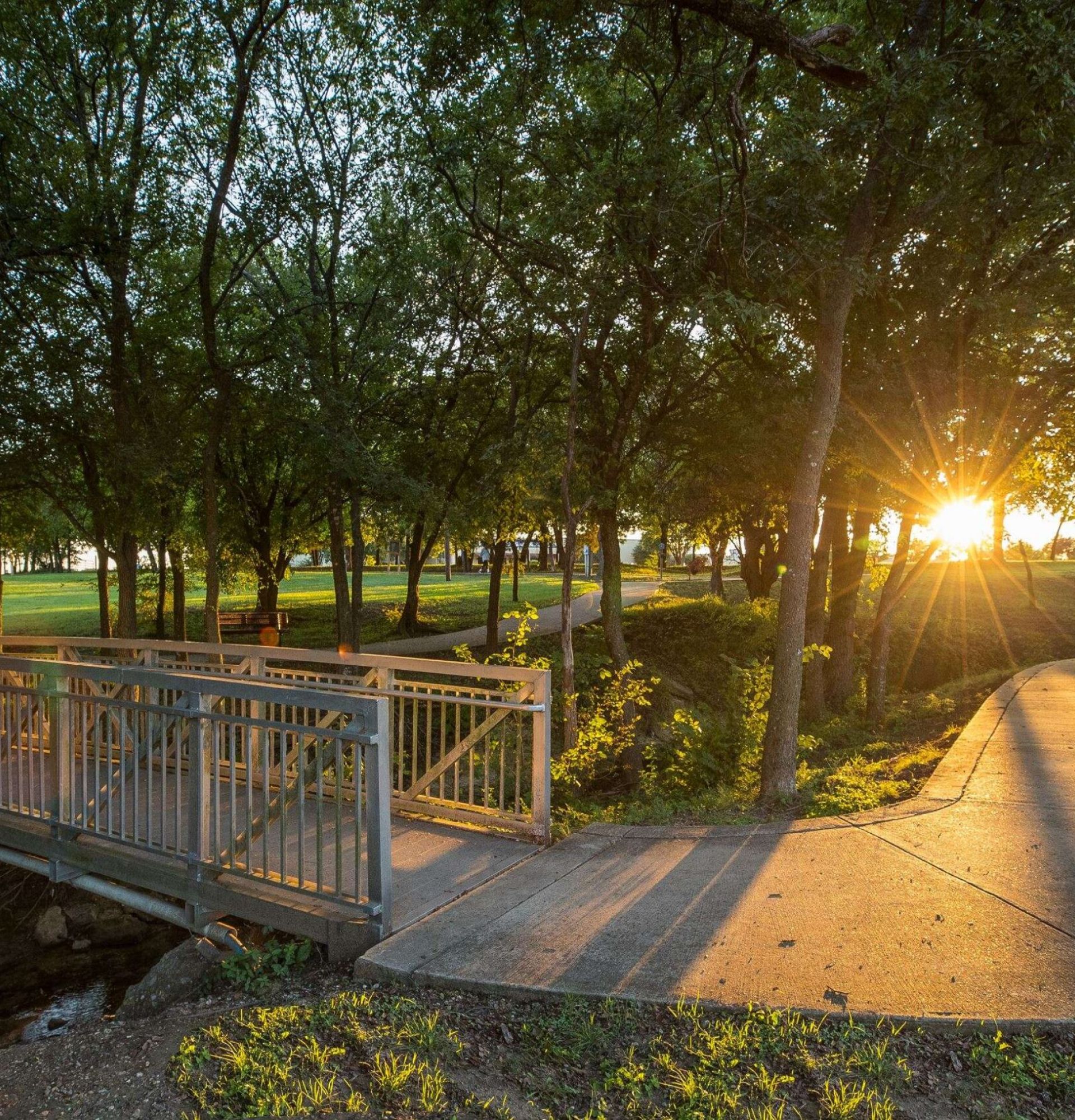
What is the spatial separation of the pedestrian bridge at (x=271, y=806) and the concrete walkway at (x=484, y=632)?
7631mm

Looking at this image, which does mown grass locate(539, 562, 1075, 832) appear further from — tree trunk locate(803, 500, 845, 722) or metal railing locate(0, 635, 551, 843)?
metal railing locate(0, 635, 551, 843)

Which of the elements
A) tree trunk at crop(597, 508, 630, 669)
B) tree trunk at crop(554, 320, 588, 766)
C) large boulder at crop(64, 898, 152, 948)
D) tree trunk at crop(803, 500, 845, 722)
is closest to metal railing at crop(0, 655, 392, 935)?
large boulder at crop(64, 898, 152, 948)

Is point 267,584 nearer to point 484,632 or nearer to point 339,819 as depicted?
point 484,632

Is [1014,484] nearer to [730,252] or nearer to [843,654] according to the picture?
[843,654]

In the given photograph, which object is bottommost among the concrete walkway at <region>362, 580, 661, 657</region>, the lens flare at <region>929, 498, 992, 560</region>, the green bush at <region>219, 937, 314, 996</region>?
the concrete walkway at <region>362, 580, 661, 657</region>

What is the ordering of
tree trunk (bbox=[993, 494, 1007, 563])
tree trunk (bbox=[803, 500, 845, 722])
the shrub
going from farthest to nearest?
tree trunk (bbox=[993, 494, 1007, 563]) < tree trunk (bbox=[803, 500, 845, 722]) < the shrub

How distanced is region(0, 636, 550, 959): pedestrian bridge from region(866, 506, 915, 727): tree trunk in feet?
33.5

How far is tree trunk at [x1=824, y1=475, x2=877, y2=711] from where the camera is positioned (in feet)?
56.1

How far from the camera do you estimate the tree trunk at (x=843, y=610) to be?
17109 mm

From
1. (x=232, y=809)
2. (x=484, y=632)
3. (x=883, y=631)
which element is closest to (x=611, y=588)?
(x=883, y=631)

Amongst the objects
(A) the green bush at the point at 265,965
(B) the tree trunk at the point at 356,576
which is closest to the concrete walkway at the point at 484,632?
(B) the tree trunk at the point at 356,576

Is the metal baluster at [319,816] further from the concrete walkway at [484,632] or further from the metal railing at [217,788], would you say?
the concrete walkway at [484,632]

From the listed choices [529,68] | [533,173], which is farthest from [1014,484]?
[529,68]

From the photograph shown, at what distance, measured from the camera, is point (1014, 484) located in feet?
57.1
